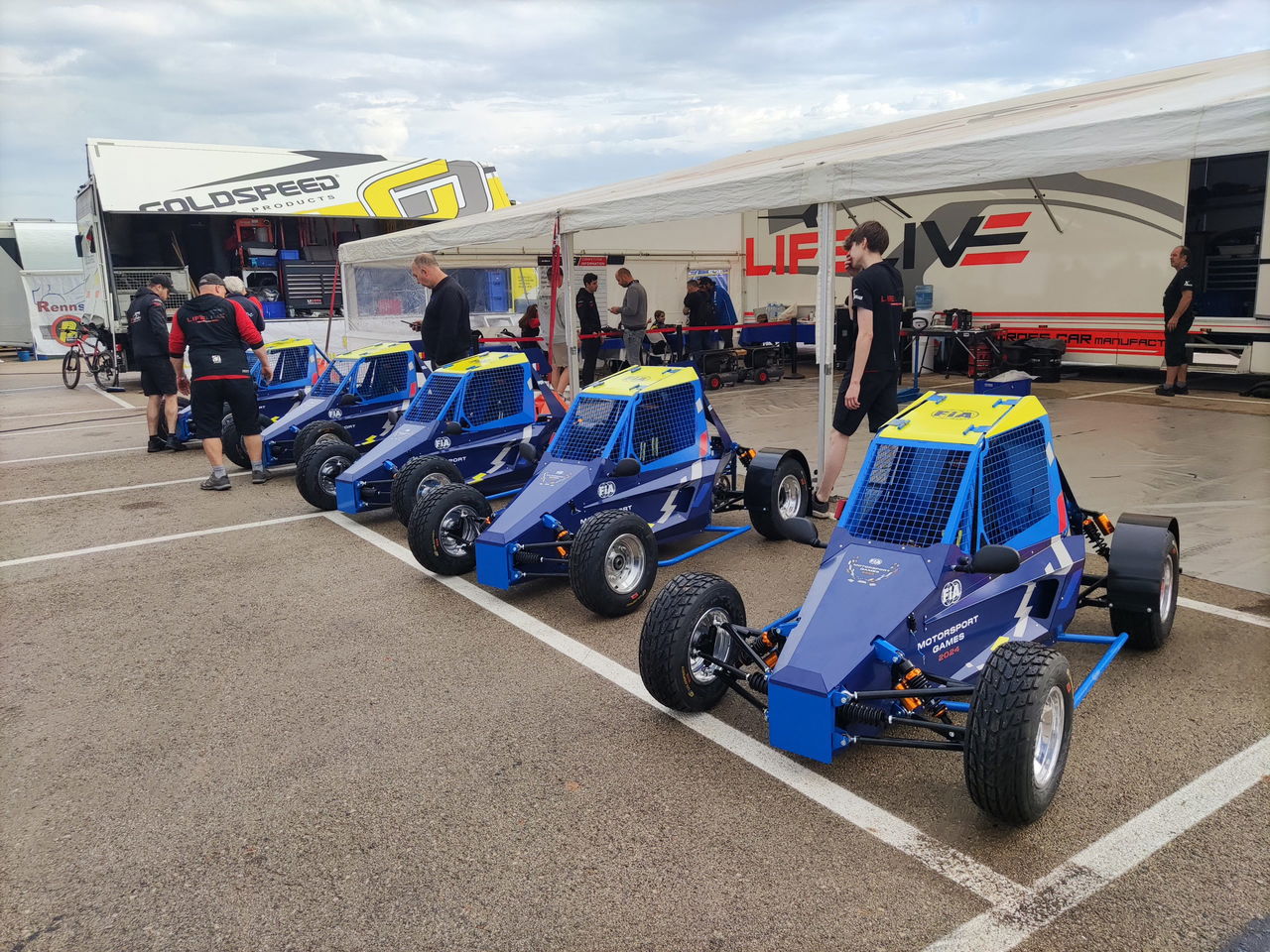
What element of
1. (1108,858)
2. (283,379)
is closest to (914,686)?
(1108,858)

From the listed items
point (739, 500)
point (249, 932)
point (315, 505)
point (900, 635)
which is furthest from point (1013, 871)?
point (315, 505)

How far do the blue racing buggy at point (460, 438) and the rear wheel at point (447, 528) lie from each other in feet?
3.60

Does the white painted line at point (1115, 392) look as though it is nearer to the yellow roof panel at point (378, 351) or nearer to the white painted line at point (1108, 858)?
the yellow roof panel at point (378, 351)

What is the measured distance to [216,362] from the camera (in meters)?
8.30

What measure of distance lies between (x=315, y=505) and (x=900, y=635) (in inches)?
228

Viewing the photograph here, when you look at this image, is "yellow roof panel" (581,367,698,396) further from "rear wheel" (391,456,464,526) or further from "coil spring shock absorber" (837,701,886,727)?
"coil spring shock absorber" (837,701,886,727)

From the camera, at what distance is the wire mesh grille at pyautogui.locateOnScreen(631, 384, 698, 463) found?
19.2 feet

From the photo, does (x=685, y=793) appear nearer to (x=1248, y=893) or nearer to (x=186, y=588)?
(x=1248, y=893)

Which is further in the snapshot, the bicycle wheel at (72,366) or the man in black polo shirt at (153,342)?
the bicycle wheel at (72,366)

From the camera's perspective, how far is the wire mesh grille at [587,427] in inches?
227

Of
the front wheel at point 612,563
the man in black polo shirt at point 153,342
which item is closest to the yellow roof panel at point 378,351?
the man in black polo shirt at point 153,342

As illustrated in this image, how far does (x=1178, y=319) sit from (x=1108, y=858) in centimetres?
1083

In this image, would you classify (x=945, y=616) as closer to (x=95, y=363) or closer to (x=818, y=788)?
(x=818, y=788)

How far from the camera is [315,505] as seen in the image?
7.68 m
